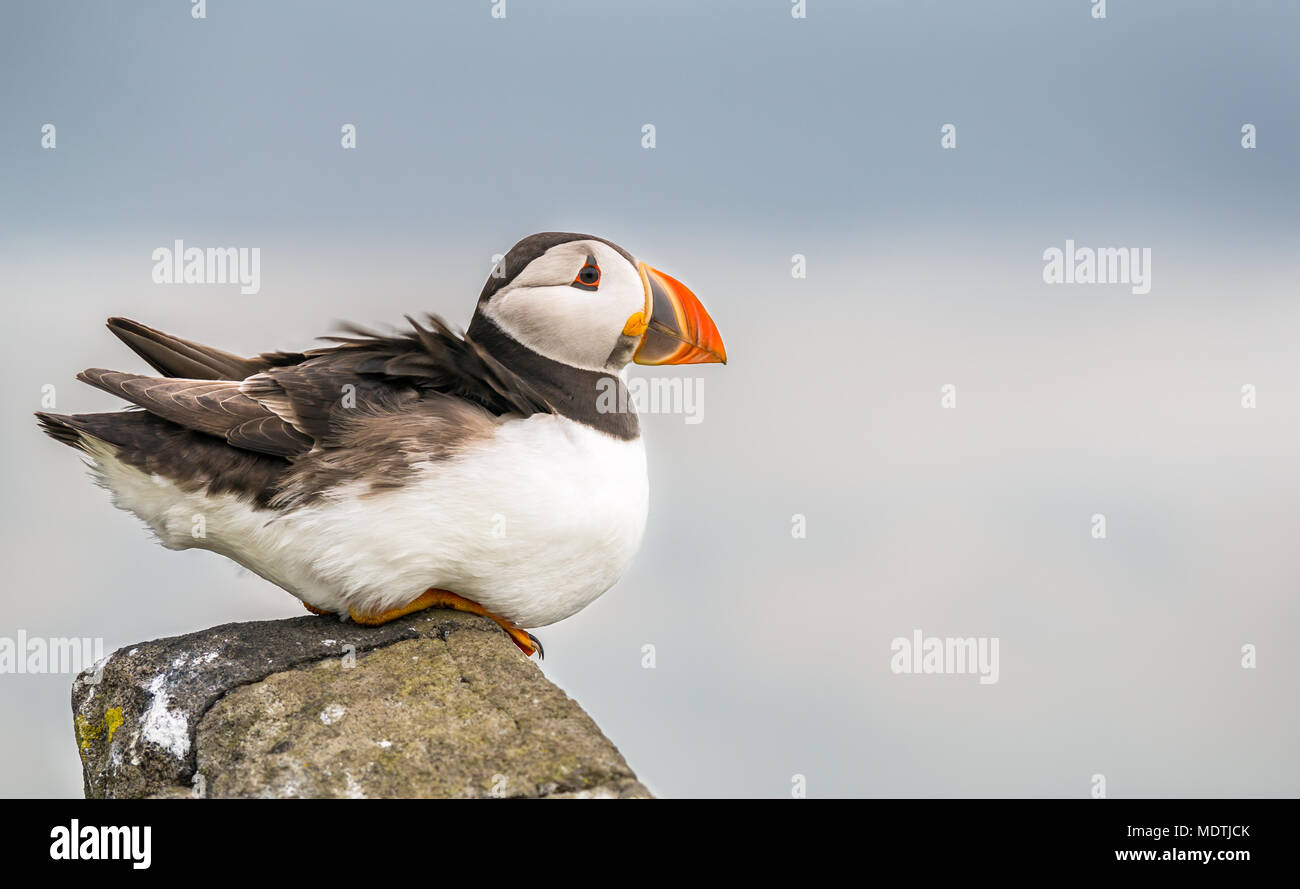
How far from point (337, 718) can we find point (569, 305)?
7.31 ft

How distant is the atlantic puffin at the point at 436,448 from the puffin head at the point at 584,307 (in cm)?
1

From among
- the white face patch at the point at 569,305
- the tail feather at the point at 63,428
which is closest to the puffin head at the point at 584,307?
the white face patch at the point at 569,305

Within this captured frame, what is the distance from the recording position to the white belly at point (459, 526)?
540cm

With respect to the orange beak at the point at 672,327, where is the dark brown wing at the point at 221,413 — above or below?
below

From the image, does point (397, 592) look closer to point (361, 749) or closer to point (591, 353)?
point (361, 749)

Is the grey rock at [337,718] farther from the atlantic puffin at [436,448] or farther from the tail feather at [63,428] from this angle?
the tail feather at [63,428]

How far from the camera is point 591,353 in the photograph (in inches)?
233

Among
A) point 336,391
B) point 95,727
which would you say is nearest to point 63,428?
point 336,391

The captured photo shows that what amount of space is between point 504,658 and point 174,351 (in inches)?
96.9

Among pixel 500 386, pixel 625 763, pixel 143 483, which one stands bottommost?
pixel 625 763

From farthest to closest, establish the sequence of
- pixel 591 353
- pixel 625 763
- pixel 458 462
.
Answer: pixel 591 353, pixel 458 462, pixel 625 763

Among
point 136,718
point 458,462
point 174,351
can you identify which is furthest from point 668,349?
point 136,718

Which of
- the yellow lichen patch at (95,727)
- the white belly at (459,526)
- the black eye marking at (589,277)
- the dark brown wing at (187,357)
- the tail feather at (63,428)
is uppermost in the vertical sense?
the black eye marking at (589,277)

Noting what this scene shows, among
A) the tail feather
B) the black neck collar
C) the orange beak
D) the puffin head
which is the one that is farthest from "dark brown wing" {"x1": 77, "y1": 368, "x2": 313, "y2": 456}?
the orange beak
